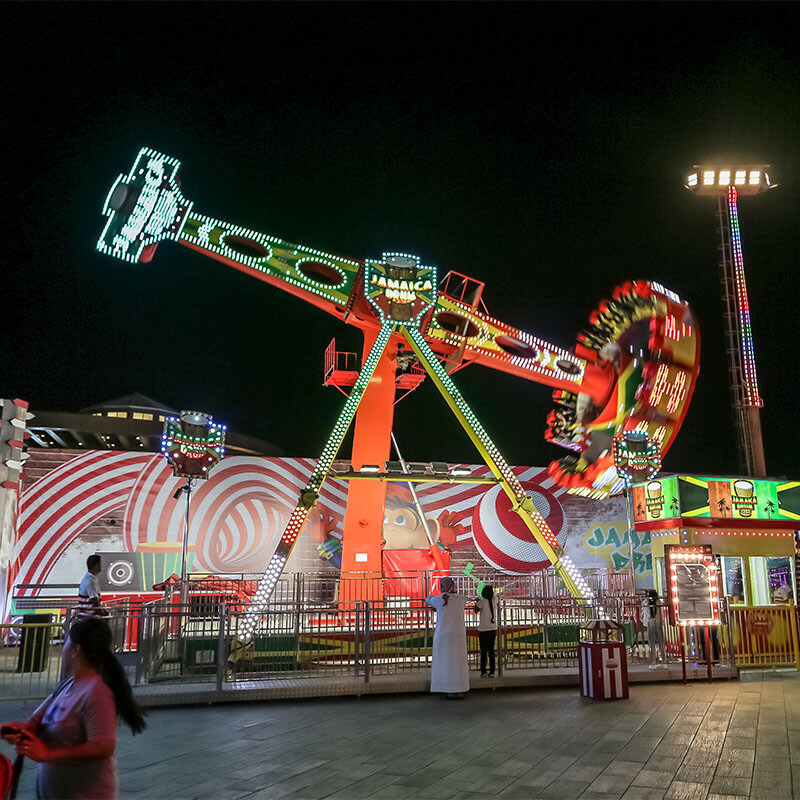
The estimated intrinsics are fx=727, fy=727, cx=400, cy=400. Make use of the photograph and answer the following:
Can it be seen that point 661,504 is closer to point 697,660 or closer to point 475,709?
point 697,660

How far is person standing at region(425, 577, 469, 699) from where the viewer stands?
10531 millimetres

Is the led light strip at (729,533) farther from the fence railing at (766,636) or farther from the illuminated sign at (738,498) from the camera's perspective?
the fence railing at (766,636)

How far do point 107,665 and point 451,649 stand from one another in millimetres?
7949

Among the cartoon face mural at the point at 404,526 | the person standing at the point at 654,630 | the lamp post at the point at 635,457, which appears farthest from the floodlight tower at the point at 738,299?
the person standing at the point at 654,630

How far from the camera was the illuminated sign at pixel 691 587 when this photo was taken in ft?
44.6

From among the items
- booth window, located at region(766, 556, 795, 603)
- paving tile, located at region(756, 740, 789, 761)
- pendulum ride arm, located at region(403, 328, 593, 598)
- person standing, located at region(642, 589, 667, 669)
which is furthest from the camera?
pendulum ride arm, located at region(403, 328, 593, 598)

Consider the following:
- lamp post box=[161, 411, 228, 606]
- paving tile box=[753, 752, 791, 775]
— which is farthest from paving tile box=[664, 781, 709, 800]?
lamp post box=[161, 411, 228, 606]

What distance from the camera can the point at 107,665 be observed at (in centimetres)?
334

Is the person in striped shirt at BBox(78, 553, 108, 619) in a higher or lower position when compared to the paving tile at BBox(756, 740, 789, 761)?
higher

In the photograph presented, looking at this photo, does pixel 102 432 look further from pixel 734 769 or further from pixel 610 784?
pixel 734 769

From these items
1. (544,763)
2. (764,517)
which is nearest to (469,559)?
(764,517)

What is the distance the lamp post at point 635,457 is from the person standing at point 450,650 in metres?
10.5

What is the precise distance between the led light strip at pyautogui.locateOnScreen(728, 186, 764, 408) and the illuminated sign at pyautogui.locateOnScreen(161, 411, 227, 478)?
22365 mm

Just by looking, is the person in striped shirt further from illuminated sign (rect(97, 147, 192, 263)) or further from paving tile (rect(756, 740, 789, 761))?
paving tile (rect(756, 740, 789, 761))
